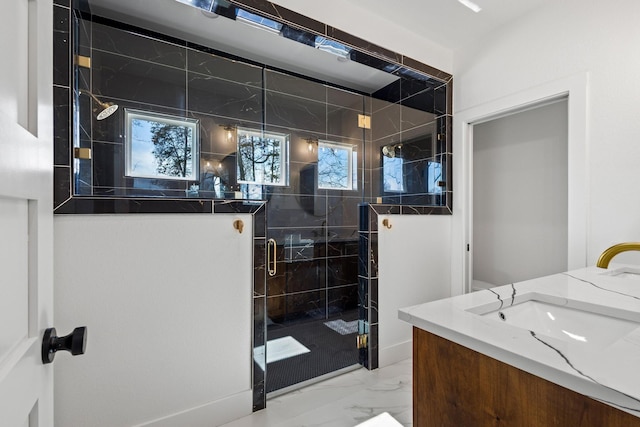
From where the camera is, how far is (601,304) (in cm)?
92

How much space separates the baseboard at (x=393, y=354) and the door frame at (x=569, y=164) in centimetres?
67

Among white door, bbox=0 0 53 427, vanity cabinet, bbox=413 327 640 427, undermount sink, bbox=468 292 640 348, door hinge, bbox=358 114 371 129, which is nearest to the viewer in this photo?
white door, bbox=0 0 53 427

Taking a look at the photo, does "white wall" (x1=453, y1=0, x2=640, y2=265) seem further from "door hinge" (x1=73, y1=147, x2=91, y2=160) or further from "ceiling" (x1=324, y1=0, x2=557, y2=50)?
"door hinge" (x1=73, y1=147, x2=91, y2=160)

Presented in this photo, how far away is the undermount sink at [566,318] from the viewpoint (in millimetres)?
877

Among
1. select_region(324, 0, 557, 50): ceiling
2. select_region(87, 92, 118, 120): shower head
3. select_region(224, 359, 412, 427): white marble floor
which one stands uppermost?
select_region(324, 0, 557, 50): ceiling

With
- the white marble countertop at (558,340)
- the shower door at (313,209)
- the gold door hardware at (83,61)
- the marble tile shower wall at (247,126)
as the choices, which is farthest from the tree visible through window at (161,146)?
the white marble countertop at (558,340)

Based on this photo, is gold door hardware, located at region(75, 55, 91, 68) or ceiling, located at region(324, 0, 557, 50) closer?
gold door hardware, located at region(75, 55, 91, 68)

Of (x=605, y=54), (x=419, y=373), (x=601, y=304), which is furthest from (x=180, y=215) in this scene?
(x=605, y=54)

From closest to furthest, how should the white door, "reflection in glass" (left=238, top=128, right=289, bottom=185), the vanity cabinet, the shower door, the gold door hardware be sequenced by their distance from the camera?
1. the white door
2. the vanity cabinet
3. the gold door hardware
4. "reflection in glass" (left=238, top=128, right=289, bottom=185)
5. the shower door

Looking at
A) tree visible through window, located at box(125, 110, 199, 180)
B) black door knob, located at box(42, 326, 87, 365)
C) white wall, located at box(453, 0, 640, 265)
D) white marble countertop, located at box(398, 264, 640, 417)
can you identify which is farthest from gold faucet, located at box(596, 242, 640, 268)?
tree visible through window, located at box(125, 110, 199, 180)

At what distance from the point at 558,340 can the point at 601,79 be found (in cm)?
199

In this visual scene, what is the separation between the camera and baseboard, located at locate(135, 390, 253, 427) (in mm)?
1592

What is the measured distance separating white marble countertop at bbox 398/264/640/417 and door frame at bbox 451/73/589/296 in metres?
0.90

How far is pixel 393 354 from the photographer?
2.44 m
